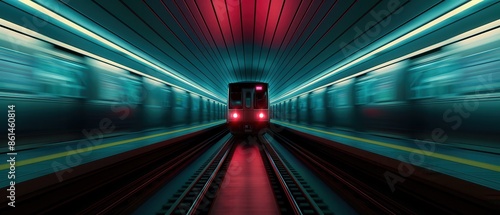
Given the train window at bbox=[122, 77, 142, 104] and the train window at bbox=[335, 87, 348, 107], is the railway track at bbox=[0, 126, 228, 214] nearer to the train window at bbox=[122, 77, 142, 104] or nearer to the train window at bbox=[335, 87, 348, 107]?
the train window at bbox=[122, 77, 142, 104]

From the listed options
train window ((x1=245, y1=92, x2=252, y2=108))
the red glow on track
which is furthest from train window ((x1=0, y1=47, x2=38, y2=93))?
train window ((x1=245, y1=92, x2=252, y2=108))

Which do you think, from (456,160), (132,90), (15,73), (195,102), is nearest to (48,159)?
(15,73)

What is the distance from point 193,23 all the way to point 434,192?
16.3ft

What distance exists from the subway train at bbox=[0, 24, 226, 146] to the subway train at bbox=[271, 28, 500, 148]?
728 cm

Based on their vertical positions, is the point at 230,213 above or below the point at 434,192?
below

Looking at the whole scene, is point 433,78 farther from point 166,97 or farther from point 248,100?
point 166,97

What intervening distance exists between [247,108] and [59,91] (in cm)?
858

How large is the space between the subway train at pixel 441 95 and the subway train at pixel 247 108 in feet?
18.6

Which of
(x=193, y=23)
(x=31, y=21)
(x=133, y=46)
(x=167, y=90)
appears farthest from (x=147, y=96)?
(x=31, y=21)

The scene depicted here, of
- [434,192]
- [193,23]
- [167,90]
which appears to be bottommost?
[434,192]

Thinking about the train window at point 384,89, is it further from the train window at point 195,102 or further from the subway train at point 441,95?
the train window at point 195,102

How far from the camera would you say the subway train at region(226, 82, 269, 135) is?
1205cm

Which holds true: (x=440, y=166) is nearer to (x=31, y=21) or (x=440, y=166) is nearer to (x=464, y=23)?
(x=464, y=23)

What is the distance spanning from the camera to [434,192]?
2.79m
